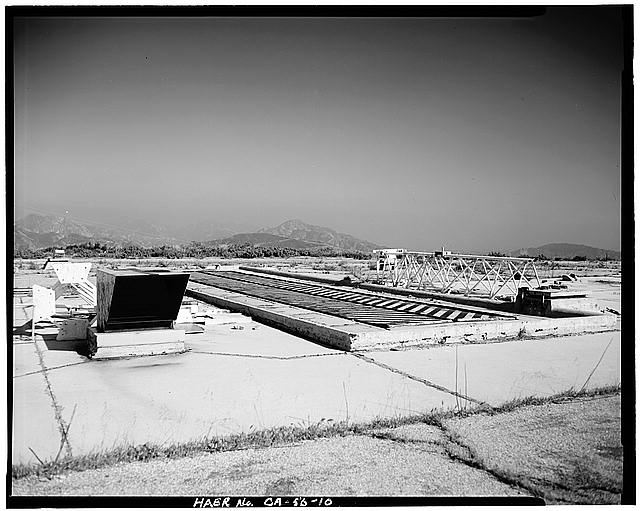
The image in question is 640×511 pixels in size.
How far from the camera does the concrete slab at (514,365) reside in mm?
6008

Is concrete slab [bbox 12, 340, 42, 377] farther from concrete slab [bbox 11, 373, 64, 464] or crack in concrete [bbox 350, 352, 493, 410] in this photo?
crack in concrete [bbox 350, 352, 493, 410]

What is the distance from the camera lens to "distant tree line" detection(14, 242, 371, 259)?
36.8m

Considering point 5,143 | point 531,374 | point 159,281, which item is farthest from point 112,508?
point 531,374

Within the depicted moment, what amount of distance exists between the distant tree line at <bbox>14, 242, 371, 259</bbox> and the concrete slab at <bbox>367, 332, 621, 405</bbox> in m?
28.5

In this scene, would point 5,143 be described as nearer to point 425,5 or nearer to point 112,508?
point 112,508

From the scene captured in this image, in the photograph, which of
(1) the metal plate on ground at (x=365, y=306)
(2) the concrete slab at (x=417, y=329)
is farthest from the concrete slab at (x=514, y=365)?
(1) the metal plate on ground at (x=365, y=306)

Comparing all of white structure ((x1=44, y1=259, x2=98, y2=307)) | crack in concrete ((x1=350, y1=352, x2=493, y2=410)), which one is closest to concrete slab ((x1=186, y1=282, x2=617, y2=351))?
crack in concrete ((x1=350, y1=352, x2=493, y2=410))

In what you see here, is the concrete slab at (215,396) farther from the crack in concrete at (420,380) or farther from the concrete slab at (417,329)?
the concrete slab at (417,329)

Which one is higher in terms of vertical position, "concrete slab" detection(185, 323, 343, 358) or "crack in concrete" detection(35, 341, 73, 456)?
"concrete slab" detection(185, 323, 343, 358)

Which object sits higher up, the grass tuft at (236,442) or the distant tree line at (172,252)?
the distant tree line at (172,252)

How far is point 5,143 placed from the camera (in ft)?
14.0

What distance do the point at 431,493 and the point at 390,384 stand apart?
2.26 meters

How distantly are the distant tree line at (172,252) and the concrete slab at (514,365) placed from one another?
28.5 m

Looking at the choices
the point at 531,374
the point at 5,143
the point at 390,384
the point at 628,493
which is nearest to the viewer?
the point at 628,493
